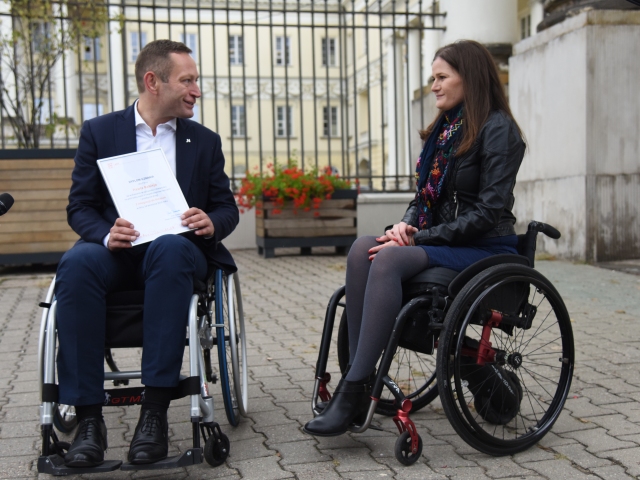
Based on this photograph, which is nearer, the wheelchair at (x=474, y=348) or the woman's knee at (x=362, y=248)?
the wheelchair at (x=474, y=348)

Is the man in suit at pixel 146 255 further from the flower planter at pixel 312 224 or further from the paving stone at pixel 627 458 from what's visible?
the flower planter at pixel 312 224

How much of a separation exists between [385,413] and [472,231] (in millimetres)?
854

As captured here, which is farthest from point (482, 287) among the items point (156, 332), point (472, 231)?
point (156, 332)

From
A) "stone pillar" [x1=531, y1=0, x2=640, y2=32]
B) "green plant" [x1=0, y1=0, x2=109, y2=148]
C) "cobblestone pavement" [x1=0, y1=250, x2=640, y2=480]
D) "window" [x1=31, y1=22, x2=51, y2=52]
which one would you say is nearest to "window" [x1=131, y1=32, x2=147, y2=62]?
"green plant" [x1=0, y1=0, x2=109, y2=148]

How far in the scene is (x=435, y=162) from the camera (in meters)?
3.25

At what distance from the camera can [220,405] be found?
146 inches

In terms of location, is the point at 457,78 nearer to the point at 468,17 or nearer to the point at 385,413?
the point at 385,413

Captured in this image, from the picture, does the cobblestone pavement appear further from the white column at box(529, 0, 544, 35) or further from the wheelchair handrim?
the white column at box(529, 0, 544, 35)

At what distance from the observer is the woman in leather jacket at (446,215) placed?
2918 mm

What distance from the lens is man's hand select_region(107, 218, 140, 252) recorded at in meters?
2.97

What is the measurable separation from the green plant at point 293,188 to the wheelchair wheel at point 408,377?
4.54 meters

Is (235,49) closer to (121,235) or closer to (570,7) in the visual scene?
(570,7)

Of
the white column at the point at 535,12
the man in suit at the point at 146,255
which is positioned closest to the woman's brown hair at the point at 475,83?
the man in suit at the point at 146,255

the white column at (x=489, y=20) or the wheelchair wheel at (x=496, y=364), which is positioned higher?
the white column at (x=489, y=20)
